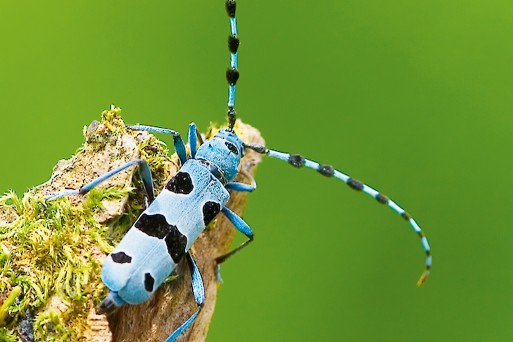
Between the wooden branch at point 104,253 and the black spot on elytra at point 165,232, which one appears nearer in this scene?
the wooden branch at point 104,253

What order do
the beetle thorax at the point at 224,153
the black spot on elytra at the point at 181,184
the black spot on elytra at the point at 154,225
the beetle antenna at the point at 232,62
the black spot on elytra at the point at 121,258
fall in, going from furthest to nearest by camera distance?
the beetle antenna at the point at 232,62 < the beetle thorax at the point at 224,153 < the black spot on elytra at the point at 181,184 < the black spot on elytra at the point at 154,225 < the black spot on elytra at the point at 121,258

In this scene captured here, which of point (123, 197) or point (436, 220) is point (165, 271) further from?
point (436, 220)

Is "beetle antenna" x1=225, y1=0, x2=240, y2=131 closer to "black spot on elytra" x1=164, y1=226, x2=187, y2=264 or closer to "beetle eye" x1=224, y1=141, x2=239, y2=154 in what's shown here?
"beetle eye" x1=224, y1=141, x2=239, y2=154

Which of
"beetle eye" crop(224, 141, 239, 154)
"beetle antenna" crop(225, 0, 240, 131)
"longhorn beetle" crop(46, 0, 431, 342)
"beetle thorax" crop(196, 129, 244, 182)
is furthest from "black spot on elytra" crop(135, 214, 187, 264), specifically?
"beetle antenna" crop(225, 0, 240, 131)

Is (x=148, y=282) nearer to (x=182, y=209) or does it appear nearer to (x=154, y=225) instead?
(x=154, y=225)

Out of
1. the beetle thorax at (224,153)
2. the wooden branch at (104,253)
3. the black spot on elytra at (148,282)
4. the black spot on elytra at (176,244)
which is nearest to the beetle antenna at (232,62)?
the beetle thorax at (224,153)

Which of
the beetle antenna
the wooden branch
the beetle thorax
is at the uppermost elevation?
the beetle antenna

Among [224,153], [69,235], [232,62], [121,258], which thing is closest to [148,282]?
[121,258]

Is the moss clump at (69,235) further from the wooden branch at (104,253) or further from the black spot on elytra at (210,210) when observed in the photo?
the black spot on elytra at (210,210)

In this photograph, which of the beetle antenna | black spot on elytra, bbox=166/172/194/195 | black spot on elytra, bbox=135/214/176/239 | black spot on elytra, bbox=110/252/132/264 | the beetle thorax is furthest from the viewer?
the beetle antenna
